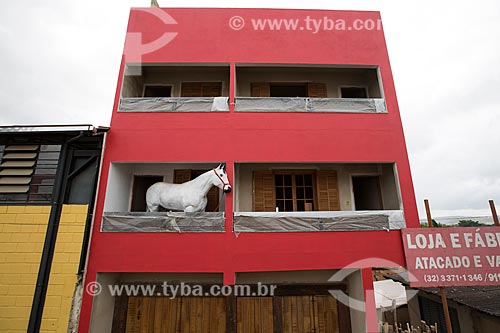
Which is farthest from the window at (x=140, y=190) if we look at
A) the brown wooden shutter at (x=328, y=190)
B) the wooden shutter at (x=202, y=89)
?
the brown wooden shutter at (x=328, y=190)

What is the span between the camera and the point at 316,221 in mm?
6457

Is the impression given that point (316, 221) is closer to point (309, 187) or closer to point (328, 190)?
point (328, 190)

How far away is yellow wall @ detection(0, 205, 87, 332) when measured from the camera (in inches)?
223

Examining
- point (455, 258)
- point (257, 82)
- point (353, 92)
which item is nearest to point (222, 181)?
point (257, 82)

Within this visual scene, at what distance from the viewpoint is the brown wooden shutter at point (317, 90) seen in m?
8.70

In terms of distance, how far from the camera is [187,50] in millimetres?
7770

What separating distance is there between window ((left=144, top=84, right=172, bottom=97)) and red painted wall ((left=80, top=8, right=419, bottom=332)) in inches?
54.1

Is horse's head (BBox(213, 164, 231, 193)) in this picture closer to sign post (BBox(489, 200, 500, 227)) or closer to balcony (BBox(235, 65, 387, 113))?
balcony (BBox(235, 65, 387, 113))

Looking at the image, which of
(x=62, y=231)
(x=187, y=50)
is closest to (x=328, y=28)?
(x=187, y=50)

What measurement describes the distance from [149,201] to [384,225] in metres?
6.16

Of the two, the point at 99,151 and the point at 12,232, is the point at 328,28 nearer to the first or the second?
the point at 99,151

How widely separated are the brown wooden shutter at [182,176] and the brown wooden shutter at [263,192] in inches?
80.4

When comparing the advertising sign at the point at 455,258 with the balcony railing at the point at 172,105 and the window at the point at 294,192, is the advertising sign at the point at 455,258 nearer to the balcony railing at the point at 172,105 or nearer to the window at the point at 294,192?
the window at the point at 294,192

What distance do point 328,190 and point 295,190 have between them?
0.98 meters
